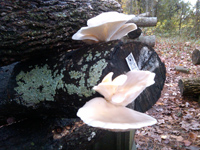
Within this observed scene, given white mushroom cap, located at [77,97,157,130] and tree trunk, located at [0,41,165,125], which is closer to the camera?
white mushroom cap, located at [77,97,157,130]

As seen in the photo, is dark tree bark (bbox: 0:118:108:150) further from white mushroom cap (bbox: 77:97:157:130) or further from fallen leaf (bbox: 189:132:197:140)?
fallen leaf (bbox: 189:132:197:140)

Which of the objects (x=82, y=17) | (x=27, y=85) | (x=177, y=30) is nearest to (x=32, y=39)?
(x=27, y=85)

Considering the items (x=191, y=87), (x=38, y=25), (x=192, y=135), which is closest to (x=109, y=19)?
(x=38, y=25)

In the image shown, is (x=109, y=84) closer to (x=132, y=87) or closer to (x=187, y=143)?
(x=132, y=87)

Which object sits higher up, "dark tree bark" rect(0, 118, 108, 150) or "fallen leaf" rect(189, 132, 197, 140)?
"dark tree bark" rect(0, 118, 108, 150)

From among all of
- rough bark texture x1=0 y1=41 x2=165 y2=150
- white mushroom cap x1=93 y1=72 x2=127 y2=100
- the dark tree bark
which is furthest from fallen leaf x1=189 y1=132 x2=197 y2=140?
white mushroom cap x1=93 y1=72 x2=127 y2=100

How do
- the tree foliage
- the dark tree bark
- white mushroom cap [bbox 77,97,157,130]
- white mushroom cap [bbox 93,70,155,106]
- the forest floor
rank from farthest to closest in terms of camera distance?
the tree foliage
the forest floor
the dark tree bark
white mushroom cap [bbox 93,70,155,106]
white mushroom cap [bbox 77,97,157,130]

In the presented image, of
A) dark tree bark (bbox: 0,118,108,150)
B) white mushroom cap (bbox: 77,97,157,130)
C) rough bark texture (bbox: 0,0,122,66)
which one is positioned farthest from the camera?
dark tree bark (bbox: 0,118,108,150)

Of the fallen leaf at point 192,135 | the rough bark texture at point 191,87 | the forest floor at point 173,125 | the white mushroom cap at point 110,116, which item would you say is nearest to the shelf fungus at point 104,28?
the white mushroom cap at point 110,116

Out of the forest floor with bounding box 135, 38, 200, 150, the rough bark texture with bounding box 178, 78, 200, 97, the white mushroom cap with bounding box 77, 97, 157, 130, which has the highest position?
the white mushroom cap with bounding box 77, 97, 157, 130
